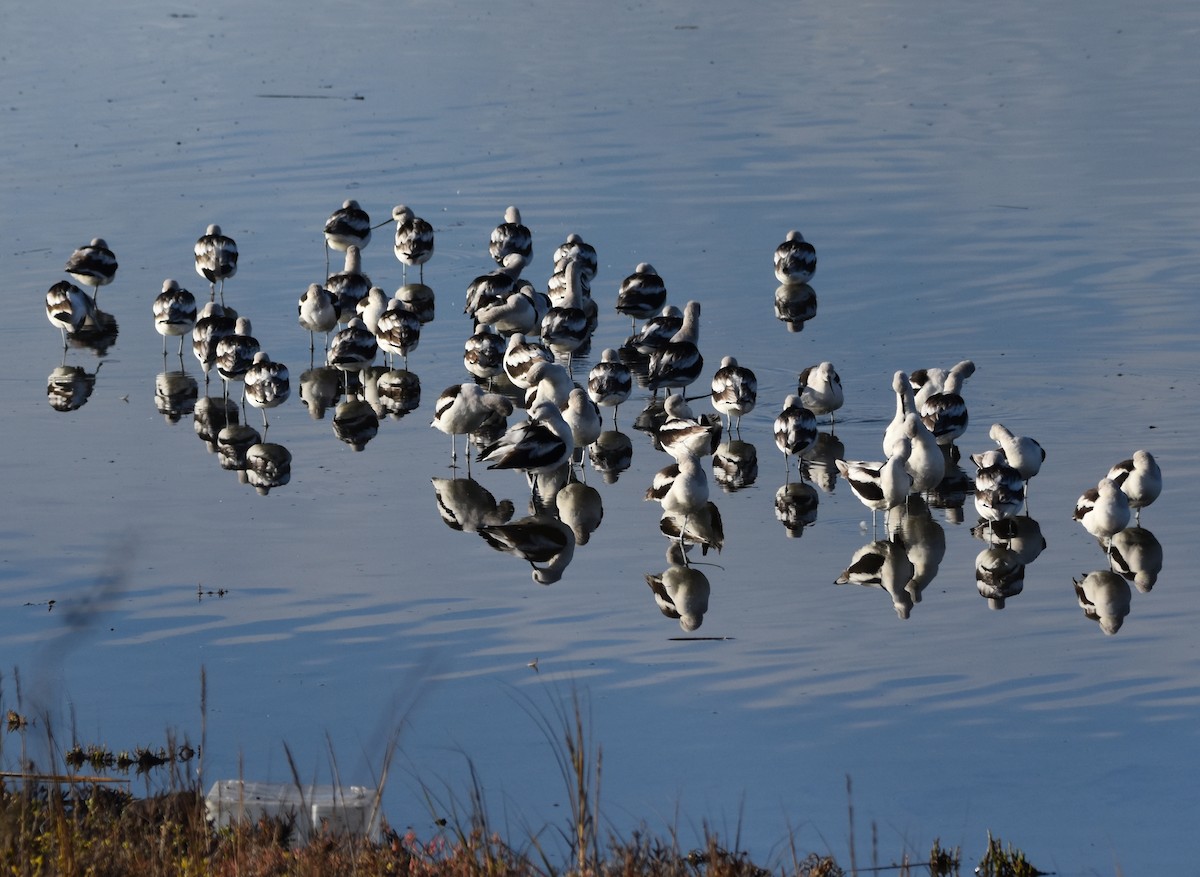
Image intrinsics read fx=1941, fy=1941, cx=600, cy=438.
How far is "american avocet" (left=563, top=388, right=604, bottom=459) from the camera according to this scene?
59.6 ft

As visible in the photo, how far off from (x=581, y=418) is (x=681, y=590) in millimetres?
3742

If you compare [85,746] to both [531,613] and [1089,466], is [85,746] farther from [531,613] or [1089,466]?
[1089,466]

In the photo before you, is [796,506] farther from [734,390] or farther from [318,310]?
[318,310]

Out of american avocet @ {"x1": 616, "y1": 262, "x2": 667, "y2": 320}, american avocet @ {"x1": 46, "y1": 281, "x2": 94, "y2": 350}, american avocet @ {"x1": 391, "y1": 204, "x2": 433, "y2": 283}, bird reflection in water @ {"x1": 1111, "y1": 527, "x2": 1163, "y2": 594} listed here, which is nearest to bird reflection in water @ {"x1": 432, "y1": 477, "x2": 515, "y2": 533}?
bird reflection in water @ {"x1": 1111, "y1": 527, "x2": 1163, "y2": 594}

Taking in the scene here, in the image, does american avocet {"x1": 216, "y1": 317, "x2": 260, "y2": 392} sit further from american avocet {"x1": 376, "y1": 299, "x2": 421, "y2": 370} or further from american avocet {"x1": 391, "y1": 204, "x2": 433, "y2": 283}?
american avocet {"x1": 391, "y1": 204, "x2": 433, "y2": 283}

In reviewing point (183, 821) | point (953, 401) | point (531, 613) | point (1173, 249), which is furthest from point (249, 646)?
point (1173, 249)

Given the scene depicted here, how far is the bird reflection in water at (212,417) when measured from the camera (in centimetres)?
1966

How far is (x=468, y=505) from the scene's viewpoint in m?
17.3

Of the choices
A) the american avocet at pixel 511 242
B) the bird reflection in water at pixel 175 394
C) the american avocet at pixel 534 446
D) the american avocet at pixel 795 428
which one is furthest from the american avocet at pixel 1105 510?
the american avocet at pixel 511 242

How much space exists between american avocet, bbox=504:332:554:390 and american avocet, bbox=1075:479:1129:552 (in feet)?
21.2

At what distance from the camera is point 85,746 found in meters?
11.6

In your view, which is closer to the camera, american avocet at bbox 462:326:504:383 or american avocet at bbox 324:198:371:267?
american avocet at bbox 462:326:504:383

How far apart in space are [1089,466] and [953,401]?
1371 mm

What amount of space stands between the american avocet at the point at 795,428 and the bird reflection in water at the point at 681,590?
2.19 metres
